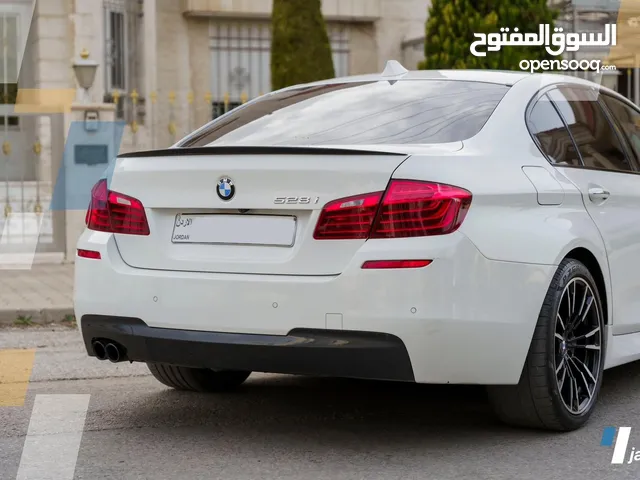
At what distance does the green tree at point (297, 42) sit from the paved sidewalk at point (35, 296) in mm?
3761

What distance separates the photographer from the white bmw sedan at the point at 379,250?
4.35 m

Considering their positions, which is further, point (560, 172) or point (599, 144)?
point (599, 144)

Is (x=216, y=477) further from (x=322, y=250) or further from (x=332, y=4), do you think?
(x=332, y=4)

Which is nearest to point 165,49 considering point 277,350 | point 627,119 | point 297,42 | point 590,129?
point 297,42

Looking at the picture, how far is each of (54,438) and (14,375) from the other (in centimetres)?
180

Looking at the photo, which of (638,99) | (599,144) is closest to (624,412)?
(599,144)

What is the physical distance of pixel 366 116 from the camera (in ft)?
16.9

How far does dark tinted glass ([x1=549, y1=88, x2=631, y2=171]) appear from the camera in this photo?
5.53 metres

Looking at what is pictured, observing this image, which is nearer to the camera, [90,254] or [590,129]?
[90,254]

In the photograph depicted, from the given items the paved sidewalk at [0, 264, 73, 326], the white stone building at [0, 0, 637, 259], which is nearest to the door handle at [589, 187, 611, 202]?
the paved sidewalk at [0, 264, 73, 326]

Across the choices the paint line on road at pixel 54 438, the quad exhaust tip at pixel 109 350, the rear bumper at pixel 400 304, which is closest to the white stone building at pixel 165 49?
the paint line on road at pixel 54 438

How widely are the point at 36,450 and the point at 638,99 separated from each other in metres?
18.7

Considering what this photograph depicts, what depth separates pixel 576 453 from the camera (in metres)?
4.63

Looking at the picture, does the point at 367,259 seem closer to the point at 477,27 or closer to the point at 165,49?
the point at 477,27
